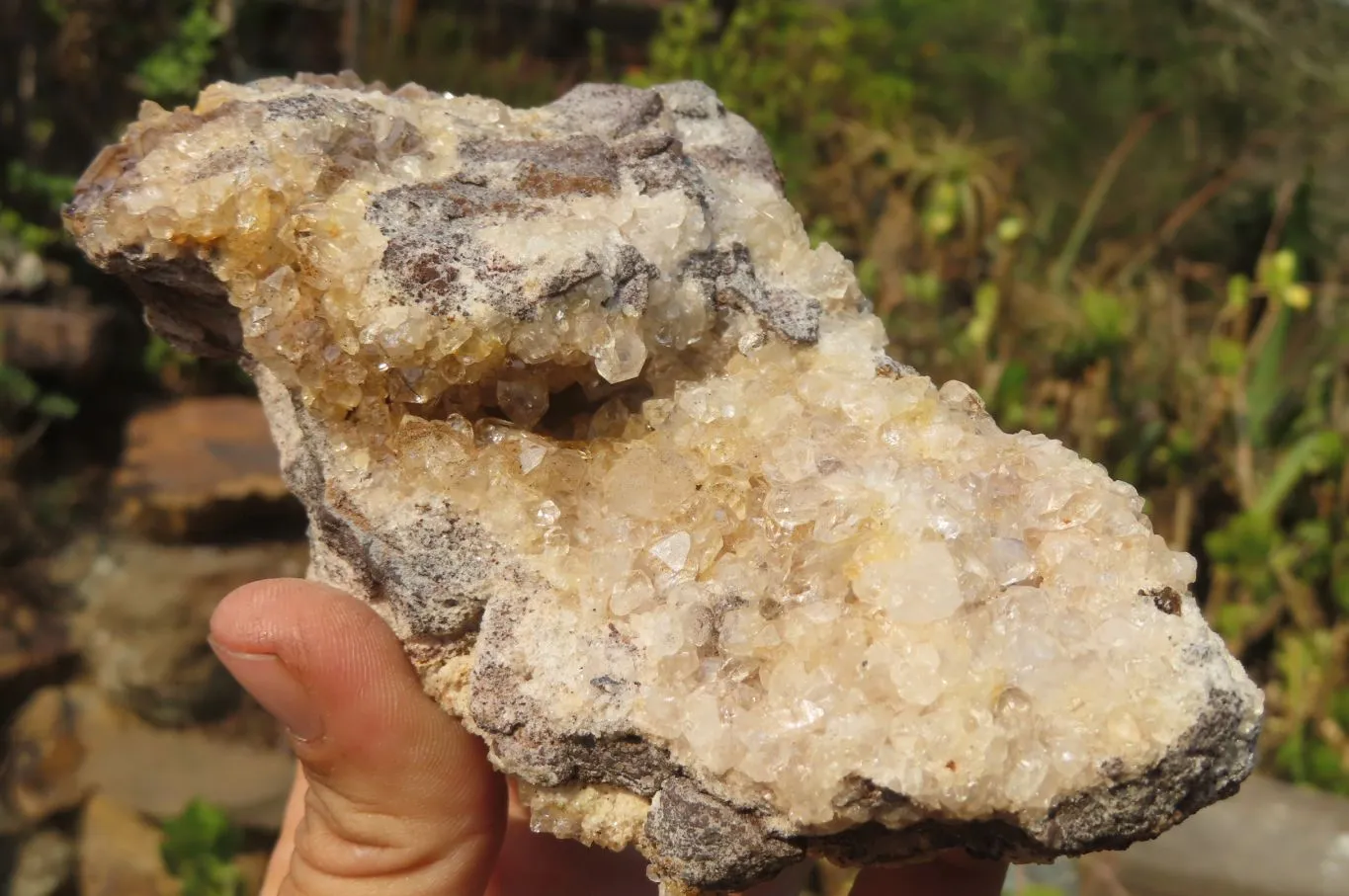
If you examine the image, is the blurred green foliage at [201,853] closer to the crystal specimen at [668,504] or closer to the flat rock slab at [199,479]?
the flat rock slab at [199,479]

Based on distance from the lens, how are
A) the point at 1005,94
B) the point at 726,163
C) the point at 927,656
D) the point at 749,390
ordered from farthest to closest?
the point at 1005,94, the point at 726,163, the point at 749,390, the point at 927,656

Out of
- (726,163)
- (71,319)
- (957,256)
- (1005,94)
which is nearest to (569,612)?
(726,163)

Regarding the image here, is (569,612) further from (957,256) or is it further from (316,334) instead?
(957,256)

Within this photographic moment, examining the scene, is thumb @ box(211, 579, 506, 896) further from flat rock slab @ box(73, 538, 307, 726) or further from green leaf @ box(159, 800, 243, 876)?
flat rock slab @ box(73, 538, 307, 726)

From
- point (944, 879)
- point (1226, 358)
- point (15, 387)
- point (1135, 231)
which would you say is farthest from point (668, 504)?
point (1135, 231)

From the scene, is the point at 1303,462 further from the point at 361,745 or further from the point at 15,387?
the point at 15,387

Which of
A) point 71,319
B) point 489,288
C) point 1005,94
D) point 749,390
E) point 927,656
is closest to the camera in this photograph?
point 927,656

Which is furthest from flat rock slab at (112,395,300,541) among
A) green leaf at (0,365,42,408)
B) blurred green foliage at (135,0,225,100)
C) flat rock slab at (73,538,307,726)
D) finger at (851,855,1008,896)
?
finger at (851,855,1008,896)
